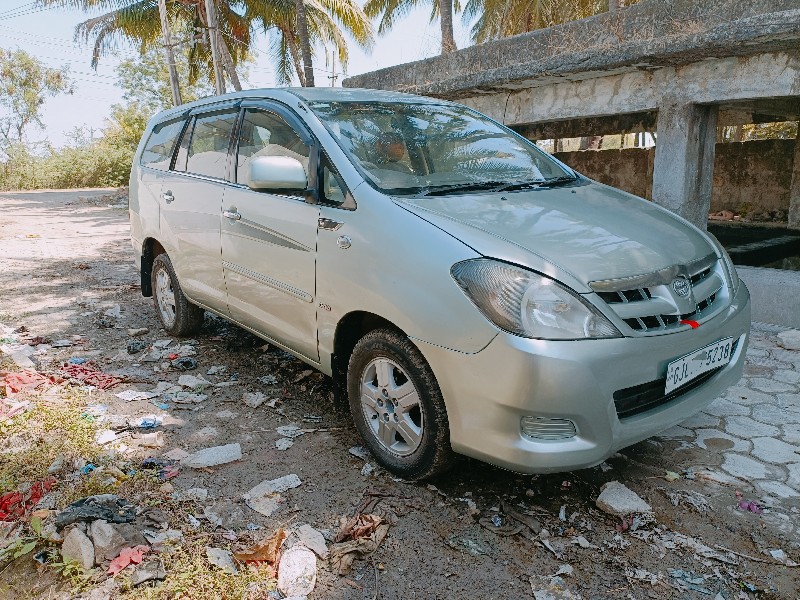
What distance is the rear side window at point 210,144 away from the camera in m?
4.19

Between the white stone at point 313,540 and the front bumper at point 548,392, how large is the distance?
26.9 inches

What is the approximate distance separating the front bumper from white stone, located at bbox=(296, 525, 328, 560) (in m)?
0.68

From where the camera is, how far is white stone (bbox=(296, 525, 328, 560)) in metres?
2.57

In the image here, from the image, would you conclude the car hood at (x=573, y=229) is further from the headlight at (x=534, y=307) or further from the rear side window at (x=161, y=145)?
the rear side window at (x=161, y=145)

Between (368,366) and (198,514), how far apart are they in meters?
1.00

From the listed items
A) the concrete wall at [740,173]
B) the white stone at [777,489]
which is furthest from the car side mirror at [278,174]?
the concrete wall at [740,173]

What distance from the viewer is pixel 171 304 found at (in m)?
5.25

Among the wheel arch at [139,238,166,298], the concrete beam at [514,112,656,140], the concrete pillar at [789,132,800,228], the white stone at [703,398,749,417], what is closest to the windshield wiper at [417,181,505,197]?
the white stone at [703,398,749,417]

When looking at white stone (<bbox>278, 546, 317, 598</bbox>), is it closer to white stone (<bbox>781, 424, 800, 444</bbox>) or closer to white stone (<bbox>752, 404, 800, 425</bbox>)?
white stone (<bbox>781, 424, 800, 444</bbox>)

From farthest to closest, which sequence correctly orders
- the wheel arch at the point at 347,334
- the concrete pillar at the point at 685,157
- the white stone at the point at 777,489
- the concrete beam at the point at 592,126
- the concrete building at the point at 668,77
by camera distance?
the concrete beam at the point at 592,126 < the concrete pillar at the point at 685,157 < the concrete building at the point at 668,77 < the wheel arch at the point at 347,334 < the white stone at the point at 777,489

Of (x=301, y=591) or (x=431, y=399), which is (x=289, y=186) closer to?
(x=431, y=399)

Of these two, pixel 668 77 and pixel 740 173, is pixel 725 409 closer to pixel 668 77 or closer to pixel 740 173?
pixel 668 77

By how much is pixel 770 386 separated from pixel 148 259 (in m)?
4.87

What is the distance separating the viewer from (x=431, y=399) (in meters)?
2.70
